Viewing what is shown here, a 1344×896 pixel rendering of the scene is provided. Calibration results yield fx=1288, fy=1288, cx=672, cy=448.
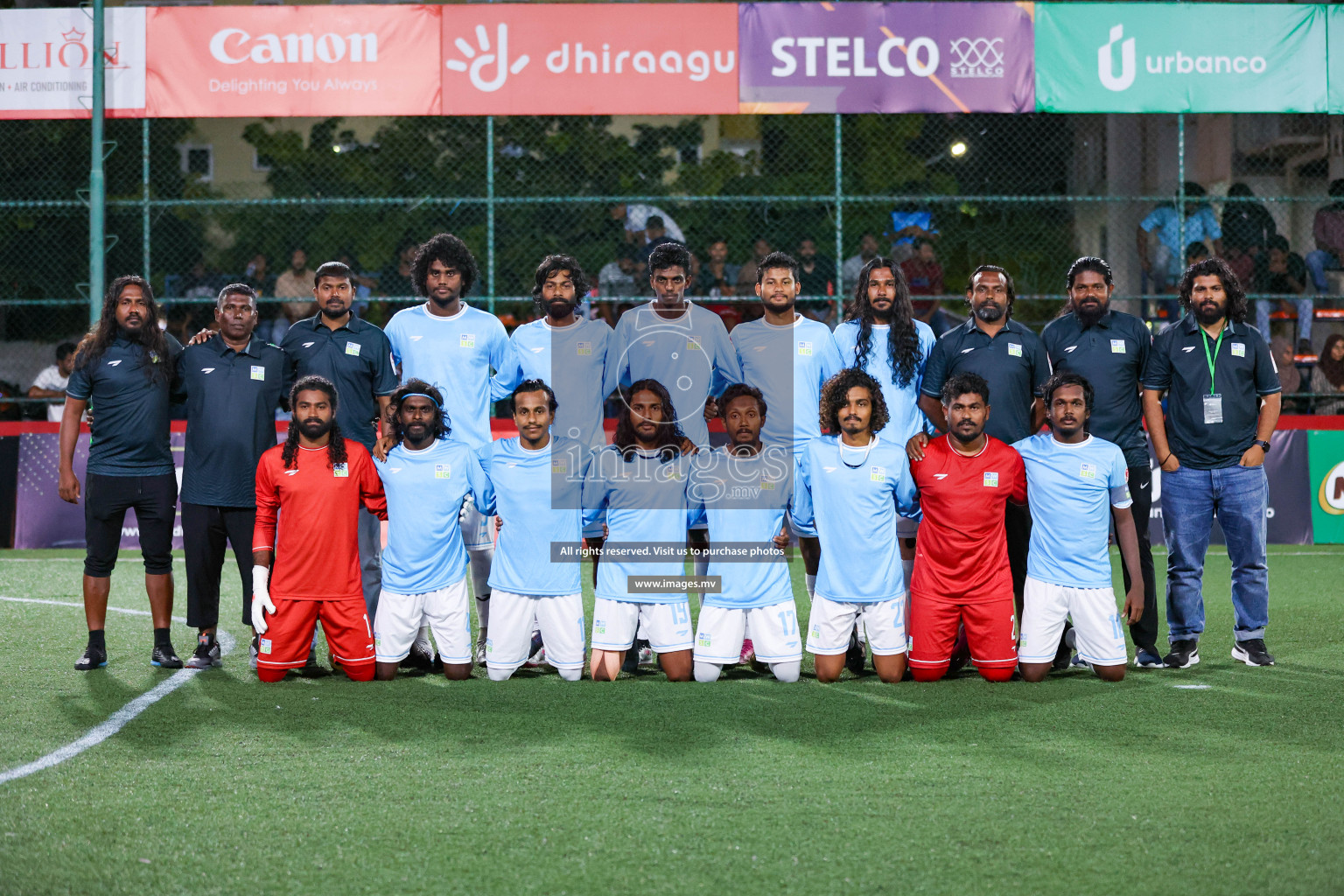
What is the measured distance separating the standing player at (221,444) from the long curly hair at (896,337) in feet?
10.1

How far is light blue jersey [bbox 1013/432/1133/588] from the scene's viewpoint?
20.3 ft

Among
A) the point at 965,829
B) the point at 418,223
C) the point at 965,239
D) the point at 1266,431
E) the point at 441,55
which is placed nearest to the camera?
the point at 965,829

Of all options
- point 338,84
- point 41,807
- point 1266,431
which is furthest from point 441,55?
point 41,807

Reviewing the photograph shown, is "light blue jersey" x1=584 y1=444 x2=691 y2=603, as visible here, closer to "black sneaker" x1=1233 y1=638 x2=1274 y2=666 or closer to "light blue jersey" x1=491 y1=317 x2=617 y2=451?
"light blue jersey" x1=491 y1=317 x2=617 y2=451

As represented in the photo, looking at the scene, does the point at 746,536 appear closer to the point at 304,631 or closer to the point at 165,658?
the point at 304,631

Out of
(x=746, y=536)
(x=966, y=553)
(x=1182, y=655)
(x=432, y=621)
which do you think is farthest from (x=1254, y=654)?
(x=432, y=621)

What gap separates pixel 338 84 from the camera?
42.8 ft

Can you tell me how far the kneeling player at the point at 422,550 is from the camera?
6301 mm

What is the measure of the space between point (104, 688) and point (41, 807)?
2031 mm

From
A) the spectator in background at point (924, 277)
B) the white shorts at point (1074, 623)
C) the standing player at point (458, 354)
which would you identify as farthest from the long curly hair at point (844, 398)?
the spectator in background at point (924, 277)

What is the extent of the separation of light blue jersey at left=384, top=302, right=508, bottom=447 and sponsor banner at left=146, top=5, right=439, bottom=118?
6871mm

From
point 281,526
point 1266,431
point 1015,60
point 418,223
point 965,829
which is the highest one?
point 1015,60

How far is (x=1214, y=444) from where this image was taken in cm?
663

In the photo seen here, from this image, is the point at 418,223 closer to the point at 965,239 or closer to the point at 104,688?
the point at 965,239
